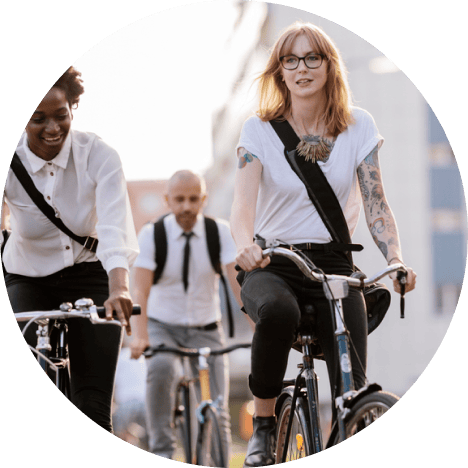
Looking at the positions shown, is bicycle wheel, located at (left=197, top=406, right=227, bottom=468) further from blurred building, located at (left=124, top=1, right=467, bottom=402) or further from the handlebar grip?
the handlebar grip

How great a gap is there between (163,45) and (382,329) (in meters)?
2.02

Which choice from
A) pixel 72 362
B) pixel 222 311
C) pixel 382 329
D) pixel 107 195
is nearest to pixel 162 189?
pixel 107 195

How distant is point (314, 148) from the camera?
11.9 feet

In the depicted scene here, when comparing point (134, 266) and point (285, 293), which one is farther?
point (134, 266)

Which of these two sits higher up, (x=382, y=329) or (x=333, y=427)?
(x=382, y=329)

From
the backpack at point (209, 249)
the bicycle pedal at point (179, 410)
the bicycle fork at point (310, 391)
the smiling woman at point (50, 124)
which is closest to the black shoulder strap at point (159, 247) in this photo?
the backpack at point (209, 249)

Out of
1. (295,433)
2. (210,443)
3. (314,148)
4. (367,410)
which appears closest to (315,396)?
(295,433)

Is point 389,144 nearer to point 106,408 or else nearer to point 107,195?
point 107,195

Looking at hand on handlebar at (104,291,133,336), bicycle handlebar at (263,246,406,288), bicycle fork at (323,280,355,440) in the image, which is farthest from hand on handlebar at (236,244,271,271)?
hand on handlebar at (104,291,133,336)

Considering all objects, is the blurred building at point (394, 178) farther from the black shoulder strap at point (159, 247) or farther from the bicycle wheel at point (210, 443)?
the bicycle wheel at point (210, 443)

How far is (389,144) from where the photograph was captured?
384 cm

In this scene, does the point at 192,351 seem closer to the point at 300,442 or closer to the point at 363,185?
the point at 300,442

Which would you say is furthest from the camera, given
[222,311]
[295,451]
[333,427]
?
[222,311]

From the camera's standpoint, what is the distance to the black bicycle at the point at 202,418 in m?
3.94
